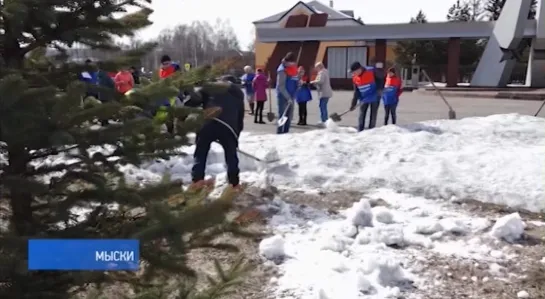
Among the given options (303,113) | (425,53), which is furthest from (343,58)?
(303,113)

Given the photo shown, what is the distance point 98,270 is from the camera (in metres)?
1.96

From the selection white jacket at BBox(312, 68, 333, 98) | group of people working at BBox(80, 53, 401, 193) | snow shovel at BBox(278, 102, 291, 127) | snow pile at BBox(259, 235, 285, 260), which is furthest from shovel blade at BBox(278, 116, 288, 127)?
snow pile at BBox(259, 235, 285, 260)

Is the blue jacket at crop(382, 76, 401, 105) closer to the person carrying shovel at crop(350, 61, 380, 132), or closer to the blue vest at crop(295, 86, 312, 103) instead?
the person carrying shovel at crop(350, 61, 380, 132)

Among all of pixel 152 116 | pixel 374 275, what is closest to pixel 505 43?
pixel 374 275

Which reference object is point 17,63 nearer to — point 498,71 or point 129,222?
point 129,222

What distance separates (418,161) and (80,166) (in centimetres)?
677

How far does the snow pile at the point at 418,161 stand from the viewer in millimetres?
7273

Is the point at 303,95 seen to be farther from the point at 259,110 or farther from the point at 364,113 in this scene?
the point at 364,113

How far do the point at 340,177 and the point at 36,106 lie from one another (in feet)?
20.5

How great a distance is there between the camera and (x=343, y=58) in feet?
143

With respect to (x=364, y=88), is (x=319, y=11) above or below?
above

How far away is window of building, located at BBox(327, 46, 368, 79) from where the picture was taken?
142ft

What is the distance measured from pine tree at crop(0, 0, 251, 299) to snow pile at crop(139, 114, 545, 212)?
3.82 m

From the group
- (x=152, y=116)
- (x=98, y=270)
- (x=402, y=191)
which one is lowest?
(x=402, y=191)
